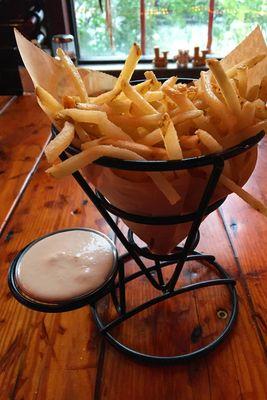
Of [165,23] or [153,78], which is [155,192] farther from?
[165,23]

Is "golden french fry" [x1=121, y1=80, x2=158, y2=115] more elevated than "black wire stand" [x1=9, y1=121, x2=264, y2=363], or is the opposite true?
"golden french fry" [x1=121, y1=80, x2=158, y2=115]

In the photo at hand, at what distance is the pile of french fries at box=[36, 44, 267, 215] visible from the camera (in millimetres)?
511

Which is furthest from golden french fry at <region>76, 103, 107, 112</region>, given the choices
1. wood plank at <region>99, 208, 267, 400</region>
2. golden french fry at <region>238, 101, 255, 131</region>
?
wood plank at <region>99, 208, 267, 400</region>

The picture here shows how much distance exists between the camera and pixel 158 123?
54cm

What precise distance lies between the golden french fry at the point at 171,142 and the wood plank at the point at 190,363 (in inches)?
16.2

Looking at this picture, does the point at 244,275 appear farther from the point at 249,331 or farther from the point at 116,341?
the point at 116,341

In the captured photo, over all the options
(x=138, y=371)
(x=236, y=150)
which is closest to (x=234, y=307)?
(x=138, y=371)

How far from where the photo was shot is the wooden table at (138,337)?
0.64 metres

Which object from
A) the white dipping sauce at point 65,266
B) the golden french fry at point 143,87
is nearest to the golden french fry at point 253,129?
the golden french fry at point 143,87

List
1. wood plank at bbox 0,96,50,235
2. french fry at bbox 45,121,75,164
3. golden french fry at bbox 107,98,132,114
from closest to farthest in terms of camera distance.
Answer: french fry at bbox 45,121,75,164
golden french fry at bbox 107,98,132,114
wood plank at bbox 0,96,50,235

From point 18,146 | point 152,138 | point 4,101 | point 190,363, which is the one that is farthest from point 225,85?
point 4,101

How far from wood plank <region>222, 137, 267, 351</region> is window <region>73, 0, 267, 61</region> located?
2.14 meters

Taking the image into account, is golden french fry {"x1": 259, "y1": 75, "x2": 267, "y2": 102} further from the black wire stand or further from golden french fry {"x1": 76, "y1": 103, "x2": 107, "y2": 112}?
golden french fry {"x1": 76, "y1": 103, "x2": 107, "y2": 112}

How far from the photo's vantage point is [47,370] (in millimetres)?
670
